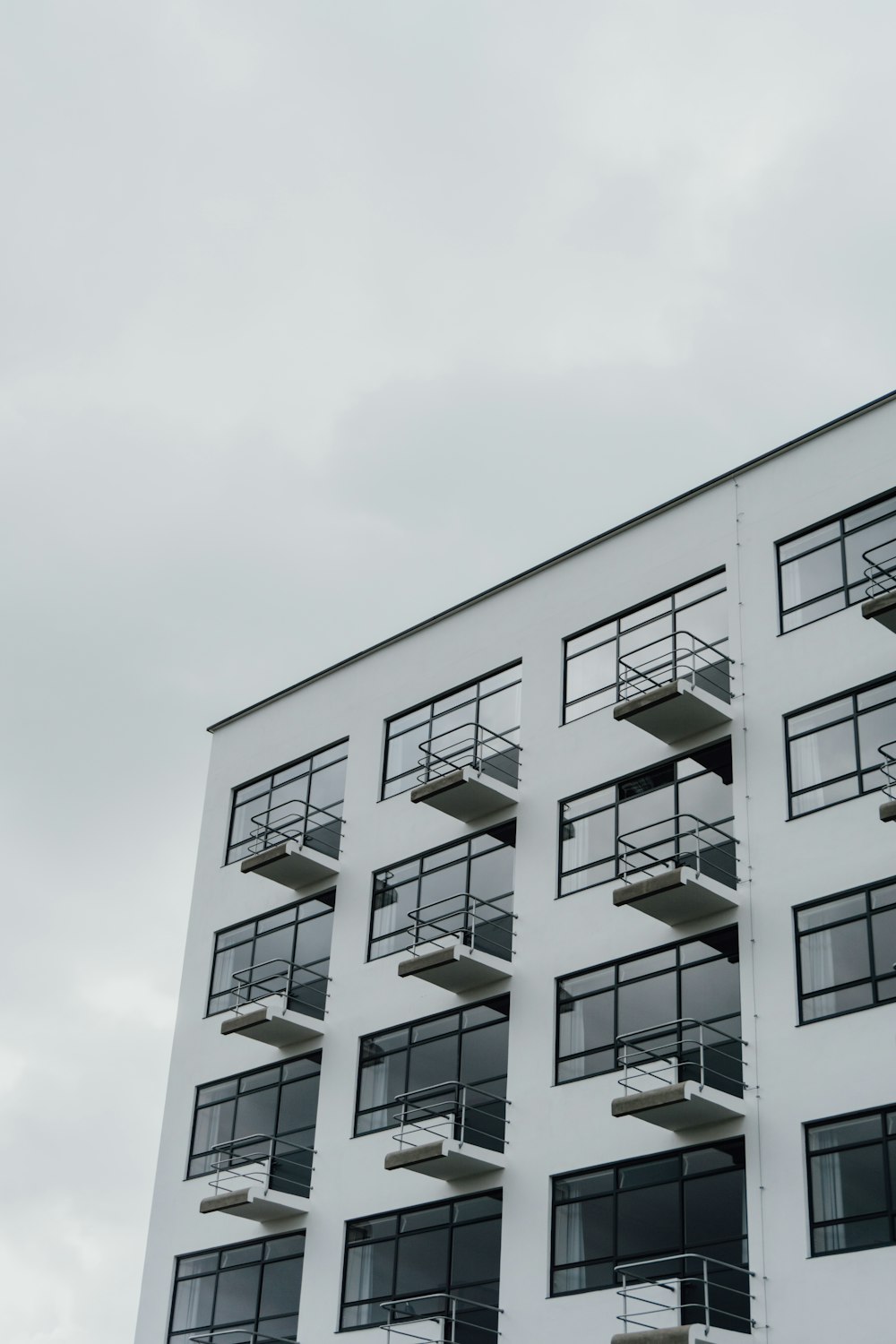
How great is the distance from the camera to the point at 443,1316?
84.0 feet

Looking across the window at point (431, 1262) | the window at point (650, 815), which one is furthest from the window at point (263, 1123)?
the window at point (650, 815)

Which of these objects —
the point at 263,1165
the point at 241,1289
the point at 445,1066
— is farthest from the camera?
the point at 263,1165

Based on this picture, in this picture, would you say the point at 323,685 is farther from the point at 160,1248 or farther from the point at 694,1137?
the point at 694,1137

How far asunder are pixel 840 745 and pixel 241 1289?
14746 mm

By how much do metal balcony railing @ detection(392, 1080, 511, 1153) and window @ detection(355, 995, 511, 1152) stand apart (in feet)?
0.06

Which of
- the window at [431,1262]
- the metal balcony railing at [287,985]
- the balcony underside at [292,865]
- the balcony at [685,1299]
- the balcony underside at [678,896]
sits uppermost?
the balcony underside at [292,865]

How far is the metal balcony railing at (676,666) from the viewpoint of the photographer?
27.4 meters

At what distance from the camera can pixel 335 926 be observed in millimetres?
31625

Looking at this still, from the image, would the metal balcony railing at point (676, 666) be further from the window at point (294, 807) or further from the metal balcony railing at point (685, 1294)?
the metal balcony railing at point (685, 1294)

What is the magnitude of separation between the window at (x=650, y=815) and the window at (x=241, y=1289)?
8.40 m

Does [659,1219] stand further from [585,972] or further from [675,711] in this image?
[675,711]

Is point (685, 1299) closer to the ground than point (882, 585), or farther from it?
closer to the ground

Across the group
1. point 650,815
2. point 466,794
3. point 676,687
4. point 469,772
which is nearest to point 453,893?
point 466,794

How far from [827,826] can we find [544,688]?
7326 mm
